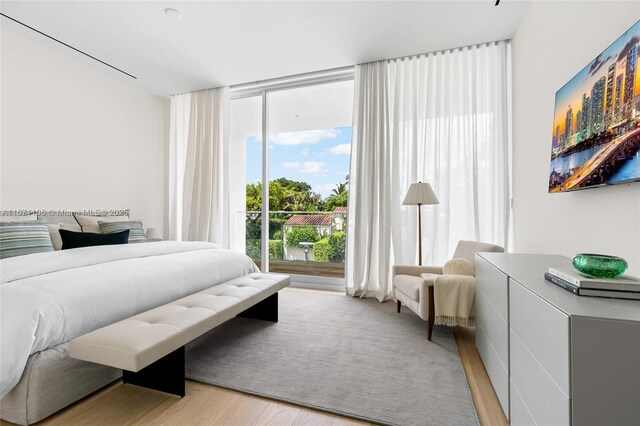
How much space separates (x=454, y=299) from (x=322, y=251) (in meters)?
2.59

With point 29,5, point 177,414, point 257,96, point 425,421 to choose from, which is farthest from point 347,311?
point 29,5

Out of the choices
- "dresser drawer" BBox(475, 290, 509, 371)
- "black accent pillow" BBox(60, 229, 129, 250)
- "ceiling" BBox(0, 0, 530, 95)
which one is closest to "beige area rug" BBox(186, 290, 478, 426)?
"dresser drawer" BBox(475, 290, 509, 371)

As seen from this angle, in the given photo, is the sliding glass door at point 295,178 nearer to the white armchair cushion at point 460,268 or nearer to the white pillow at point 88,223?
the white pillow at point 88,223

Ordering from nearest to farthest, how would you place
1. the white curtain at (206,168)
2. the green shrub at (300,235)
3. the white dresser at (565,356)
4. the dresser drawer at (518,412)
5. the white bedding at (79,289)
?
1. the white dresser at (565,356)
2. the dresser drawer at (518,412)
3. the white bedding at (79,289)
4. the white curtain at (206,168)
5. the green shrub at (300,235)

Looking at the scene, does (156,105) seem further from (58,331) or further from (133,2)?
(58,331)

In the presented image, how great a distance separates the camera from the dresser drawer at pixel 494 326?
1472mm

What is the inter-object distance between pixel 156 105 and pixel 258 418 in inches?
189

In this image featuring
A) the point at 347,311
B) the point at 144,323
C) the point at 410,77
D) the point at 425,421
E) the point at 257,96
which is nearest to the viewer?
the point at 425,421

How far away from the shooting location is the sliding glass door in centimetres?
458

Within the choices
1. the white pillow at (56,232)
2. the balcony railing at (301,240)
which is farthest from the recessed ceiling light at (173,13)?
the balcony railing at (301,240)

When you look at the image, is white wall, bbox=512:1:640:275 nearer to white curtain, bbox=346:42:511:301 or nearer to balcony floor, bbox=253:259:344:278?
white curtain, bbox=346:42:511:301

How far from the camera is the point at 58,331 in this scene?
5.04 feet

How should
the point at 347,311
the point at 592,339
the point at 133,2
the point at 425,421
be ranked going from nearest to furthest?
1. the point at 592,339
2. the point at 425,421
3. the point at 133,2
4. the point at 347,311

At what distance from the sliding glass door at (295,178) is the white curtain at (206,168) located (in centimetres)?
40
